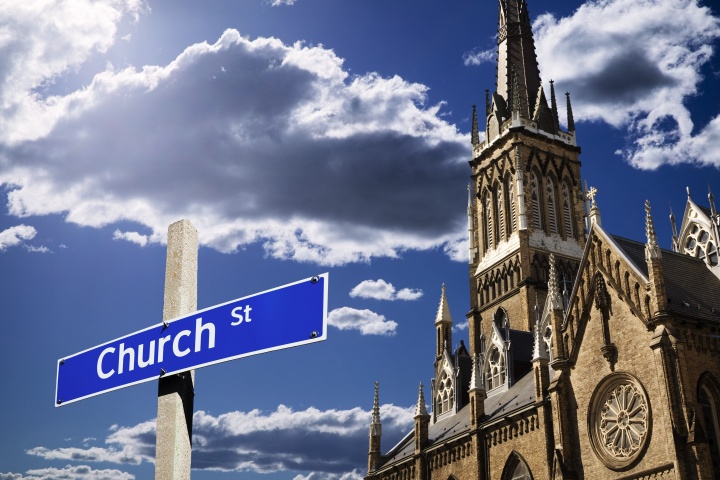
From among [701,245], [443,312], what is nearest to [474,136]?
[443,312]

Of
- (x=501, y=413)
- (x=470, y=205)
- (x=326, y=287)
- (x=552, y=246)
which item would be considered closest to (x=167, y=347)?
(x=326, y=287)

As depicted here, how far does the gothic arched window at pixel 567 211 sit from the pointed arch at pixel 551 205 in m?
0.86

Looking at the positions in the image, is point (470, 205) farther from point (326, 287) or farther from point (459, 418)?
point (326, 287)

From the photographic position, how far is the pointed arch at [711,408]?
26.6 meters

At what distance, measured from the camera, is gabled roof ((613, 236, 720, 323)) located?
1132 inches

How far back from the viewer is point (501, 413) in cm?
3684

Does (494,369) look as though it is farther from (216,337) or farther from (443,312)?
(216,337)

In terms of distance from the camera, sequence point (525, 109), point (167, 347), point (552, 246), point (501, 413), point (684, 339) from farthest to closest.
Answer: point (525, 109), point (552, 246), point (501, 413), point (684, 339), point (167, 347)

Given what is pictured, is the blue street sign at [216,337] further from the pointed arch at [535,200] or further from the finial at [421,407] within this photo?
the pointed arch at [535,200]

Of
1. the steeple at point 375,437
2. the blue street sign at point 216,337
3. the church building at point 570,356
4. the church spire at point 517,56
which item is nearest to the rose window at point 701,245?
the church building at point 570,356

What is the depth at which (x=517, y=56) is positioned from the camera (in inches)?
2591

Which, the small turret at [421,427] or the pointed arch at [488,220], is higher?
the pointed arch at [488,220]

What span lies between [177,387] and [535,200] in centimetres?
5451

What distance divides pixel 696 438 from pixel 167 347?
22607 millimetres
